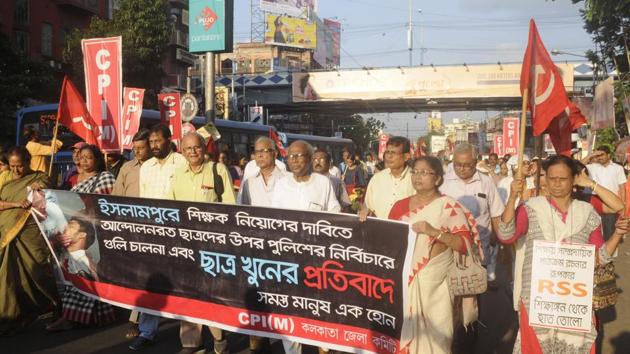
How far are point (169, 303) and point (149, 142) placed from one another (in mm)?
1445

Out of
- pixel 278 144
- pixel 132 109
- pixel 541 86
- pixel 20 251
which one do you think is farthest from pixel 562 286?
pixel 278 144

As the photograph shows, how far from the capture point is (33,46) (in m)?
29.1

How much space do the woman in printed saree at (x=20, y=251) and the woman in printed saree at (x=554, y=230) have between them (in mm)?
4286

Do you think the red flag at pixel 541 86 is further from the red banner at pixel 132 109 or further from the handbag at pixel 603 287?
the red banner at pixel 132 109

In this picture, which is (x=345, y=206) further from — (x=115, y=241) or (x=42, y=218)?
(x=42, y=218)

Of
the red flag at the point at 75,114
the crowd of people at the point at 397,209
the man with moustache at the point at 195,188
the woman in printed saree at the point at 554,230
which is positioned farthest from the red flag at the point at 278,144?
the woman in printed saree at the point at 554,230

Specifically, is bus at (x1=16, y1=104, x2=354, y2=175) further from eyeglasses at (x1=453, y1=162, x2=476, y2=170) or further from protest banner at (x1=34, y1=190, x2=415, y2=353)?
eyeglasses at (x1=453, y1=162, x2=476, y2=170)

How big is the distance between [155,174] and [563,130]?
336 centimetres

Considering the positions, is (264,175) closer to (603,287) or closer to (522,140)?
(522,140)

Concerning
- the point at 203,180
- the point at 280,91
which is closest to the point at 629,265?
the point at 203,180

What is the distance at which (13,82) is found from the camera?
1828 cm

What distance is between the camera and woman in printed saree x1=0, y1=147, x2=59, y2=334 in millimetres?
5750

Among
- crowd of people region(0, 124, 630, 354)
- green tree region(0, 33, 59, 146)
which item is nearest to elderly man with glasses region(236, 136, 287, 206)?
crowd of people region(0, 124, 630, 354)

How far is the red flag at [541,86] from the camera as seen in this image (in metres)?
4.23
